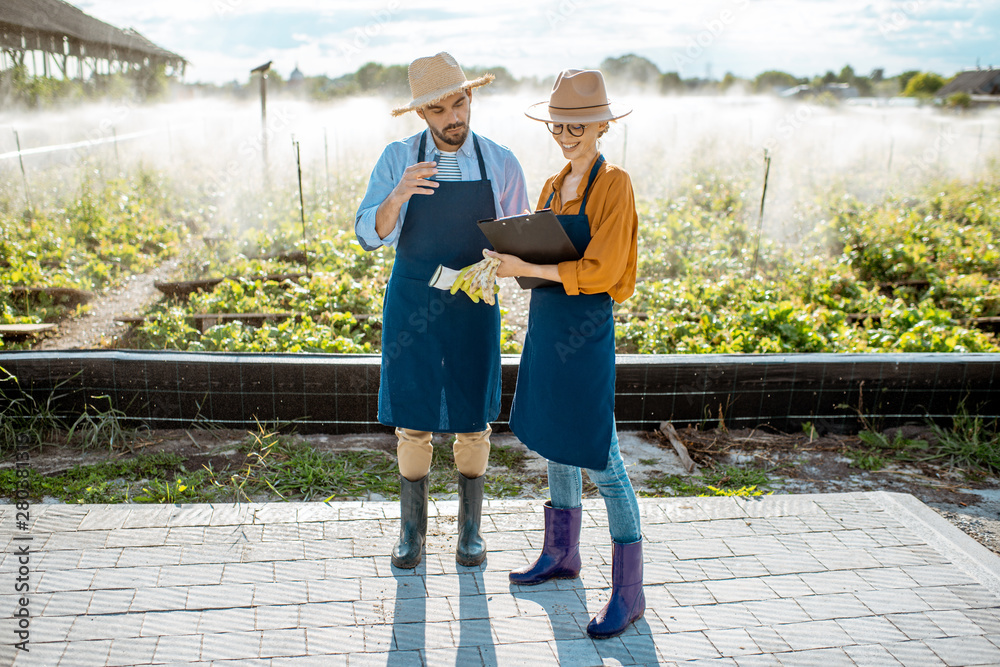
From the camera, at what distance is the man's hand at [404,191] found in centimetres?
255

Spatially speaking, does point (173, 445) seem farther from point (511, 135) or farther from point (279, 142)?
point (511, 135)

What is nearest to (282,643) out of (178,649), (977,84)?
(178,649)

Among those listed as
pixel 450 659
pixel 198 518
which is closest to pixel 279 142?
pixel 198 518

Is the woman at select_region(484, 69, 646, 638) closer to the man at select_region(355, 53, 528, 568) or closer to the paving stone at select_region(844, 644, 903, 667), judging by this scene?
the man at select_region(355, 53, 528, 568)

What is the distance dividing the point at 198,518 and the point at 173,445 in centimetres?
103

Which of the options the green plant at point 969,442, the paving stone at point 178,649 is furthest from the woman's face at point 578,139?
the green plant at point 969,442

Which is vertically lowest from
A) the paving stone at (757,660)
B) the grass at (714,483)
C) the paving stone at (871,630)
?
the grass at (714,483)

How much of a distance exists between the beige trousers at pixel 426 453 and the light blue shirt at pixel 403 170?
0.80m

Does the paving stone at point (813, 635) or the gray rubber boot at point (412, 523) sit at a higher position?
the gray rubber boot at point (412, 523)

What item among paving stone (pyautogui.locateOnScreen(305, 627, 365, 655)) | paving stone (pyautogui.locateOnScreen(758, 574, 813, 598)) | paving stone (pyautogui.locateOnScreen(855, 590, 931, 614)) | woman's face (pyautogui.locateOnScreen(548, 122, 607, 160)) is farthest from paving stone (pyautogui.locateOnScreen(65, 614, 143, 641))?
paving stone (pyautogui.locateOnScreen(855, 590, 931, 614))

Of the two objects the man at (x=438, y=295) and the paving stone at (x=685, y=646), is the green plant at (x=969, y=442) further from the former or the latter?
the man at (x=438, y=295)

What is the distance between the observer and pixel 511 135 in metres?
19.8

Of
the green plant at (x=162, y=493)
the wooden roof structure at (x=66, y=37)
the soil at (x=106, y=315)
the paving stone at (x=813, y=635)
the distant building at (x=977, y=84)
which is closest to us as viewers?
the paving stone at (x=813, y=635)

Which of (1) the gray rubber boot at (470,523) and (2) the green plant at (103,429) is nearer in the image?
(1) the gray rubber boot at (470,523)
